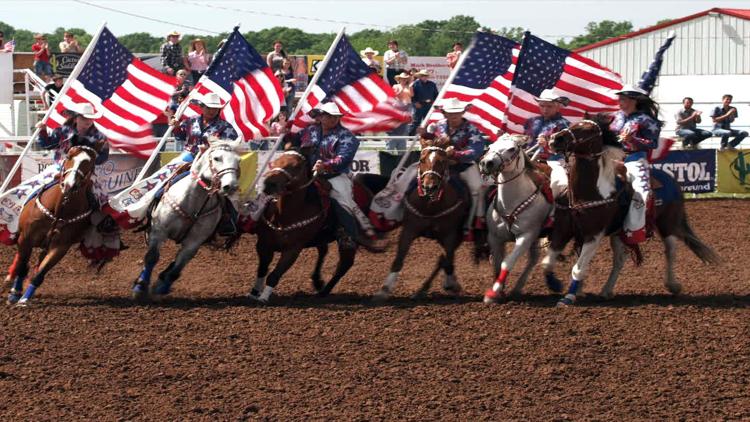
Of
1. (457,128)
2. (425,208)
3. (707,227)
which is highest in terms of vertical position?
(457,128)

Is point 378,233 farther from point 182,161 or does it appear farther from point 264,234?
point 182,161

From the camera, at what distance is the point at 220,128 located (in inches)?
467

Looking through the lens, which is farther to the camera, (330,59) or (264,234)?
(330,59)

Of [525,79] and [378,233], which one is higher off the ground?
[525,79]

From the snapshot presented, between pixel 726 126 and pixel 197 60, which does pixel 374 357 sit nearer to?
pixel 197 60

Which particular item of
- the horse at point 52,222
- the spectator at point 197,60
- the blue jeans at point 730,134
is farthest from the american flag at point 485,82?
the blue jeans at point 730,134

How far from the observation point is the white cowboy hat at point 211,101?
1178 centimetres

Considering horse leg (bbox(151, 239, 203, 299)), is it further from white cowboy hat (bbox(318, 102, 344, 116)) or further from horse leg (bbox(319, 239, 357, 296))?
white cowboy hat (bbox(318, 102, 344, 116))

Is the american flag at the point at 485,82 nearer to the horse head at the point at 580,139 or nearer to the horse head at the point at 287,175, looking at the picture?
the horse head at the point at 580,139

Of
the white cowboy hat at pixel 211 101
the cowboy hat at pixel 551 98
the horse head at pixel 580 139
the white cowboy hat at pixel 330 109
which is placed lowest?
the white cowboy hat at pixel 211 101

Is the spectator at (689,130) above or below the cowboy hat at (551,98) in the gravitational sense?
below

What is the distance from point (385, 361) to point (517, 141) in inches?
119

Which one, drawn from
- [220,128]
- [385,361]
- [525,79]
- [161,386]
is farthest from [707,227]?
[161,386]

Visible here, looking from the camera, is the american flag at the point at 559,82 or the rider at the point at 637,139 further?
the american flag at the point at 559,82
